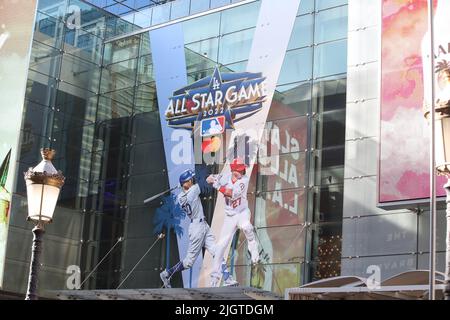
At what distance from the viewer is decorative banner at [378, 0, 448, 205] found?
21.1 metres

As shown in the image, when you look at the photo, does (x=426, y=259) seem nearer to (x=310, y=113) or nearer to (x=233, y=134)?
(x=310, y=113)

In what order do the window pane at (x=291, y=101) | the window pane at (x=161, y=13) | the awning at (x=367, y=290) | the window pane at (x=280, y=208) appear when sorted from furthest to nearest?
the window pane at (x=161, y=13)
the window pane at (x=291, y=101)
the window pane at (x=280, y=208)
the awning at (x=367, y=290)

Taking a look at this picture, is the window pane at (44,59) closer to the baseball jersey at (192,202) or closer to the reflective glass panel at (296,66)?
the baseball jersey at (192,202)

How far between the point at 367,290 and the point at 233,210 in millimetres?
9329

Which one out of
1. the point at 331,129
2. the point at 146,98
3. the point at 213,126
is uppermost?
the point at 146,98

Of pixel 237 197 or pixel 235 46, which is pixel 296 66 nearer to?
pixel 235 46

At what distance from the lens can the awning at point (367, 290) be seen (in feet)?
50.4

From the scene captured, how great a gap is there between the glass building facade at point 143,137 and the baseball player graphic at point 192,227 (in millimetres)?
303

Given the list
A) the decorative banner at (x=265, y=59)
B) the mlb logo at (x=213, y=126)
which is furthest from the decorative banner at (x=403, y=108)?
the mlb logo at (x=213, y=126)

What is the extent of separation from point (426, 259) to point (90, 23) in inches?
569

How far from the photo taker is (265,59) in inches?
991

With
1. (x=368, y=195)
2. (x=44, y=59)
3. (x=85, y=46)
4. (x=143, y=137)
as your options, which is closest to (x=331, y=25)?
(x=368, y=195)

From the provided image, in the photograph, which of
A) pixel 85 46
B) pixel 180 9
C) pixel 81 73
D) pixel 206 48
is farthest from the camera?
pixel 85 46

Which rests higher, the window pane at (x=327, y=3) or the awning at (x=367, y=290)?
the window pane at (x=327, y=3)
